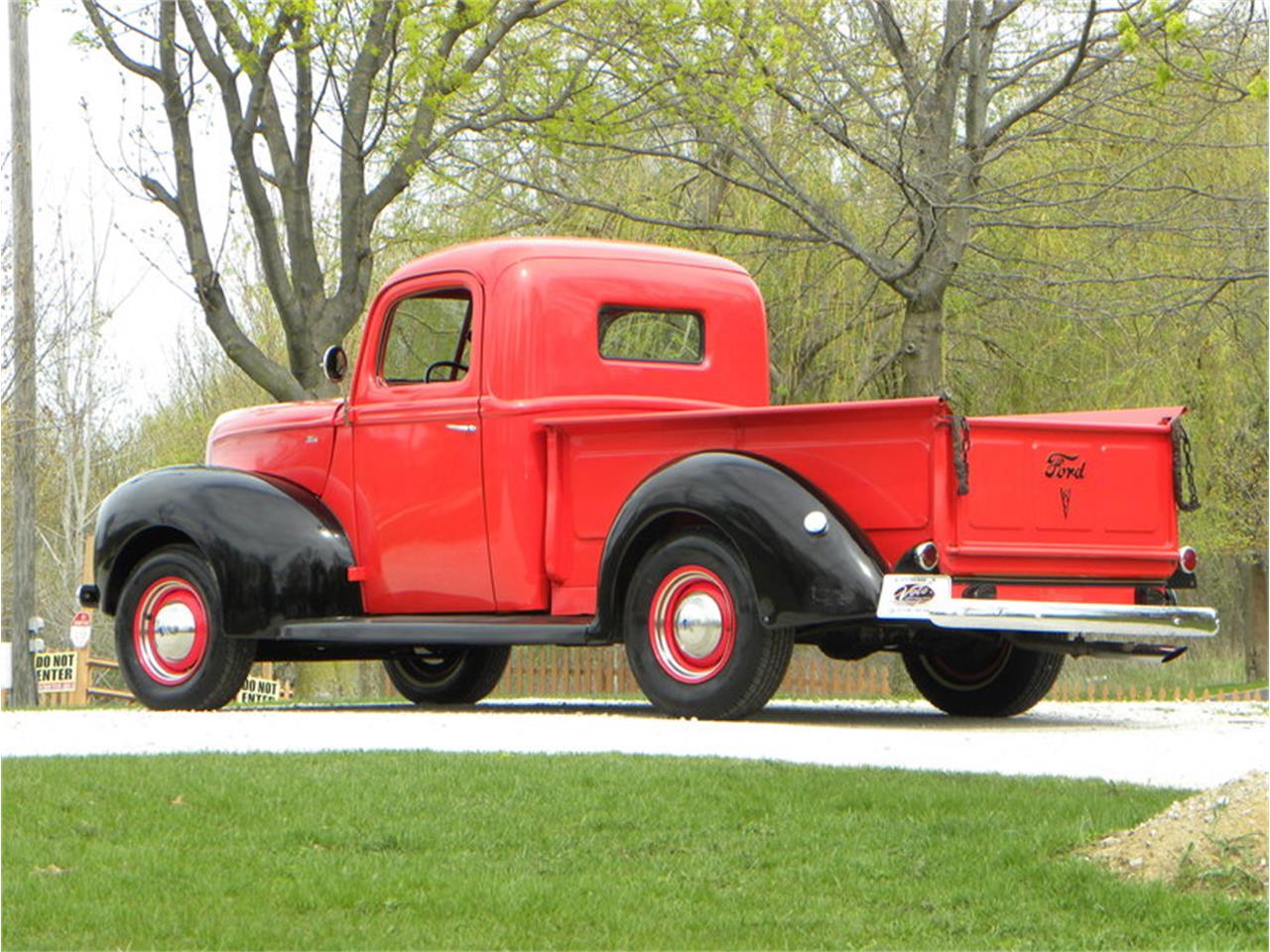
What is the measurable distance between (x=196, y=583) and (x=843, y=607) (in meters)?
4.25

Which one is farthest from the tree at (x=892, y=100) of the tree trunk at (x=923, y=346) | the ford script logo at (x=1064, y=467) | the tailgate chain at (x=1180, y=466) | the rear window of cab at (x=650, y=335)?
the ford script logo at (x=1064, y=467)

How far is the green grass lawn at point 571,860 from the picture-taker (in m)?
5.89

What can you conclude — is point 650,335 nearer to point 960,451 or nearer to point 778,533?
point 778,533

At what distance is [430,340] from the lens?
41.0 ft

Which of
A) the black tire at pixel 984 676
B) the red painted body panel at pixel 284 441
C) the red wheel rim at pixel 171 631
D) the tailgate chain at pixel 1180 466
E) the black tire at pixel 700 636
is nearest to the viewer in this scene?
the black tire at pixel 700 636

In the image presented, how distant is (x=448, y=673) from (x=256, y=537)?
243cm

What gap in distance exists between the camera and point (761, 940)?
5812 mm

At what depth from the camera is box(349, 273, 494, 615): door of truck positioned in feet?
38.8

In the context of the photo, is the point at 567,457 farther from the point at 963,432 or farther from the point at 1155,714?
the point at 1155,714

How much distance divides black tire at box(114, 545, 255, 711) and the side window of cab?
5.20 feet

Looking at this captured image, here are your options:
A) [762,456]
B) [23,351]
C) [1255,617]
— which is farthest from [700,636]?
[1255,617]

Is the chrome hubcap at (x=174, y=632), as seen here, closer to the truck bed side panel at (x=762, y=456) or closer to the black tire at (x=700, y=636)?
the truck bed side panel at (x=762, y=456)

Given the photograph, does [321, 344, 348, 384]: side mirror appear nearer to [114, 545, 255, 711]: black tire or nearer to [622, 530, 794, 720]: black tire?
[114, 545, 255, 711]: black tire

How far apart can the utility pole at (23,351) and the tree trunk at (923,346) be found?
9.61 meters
